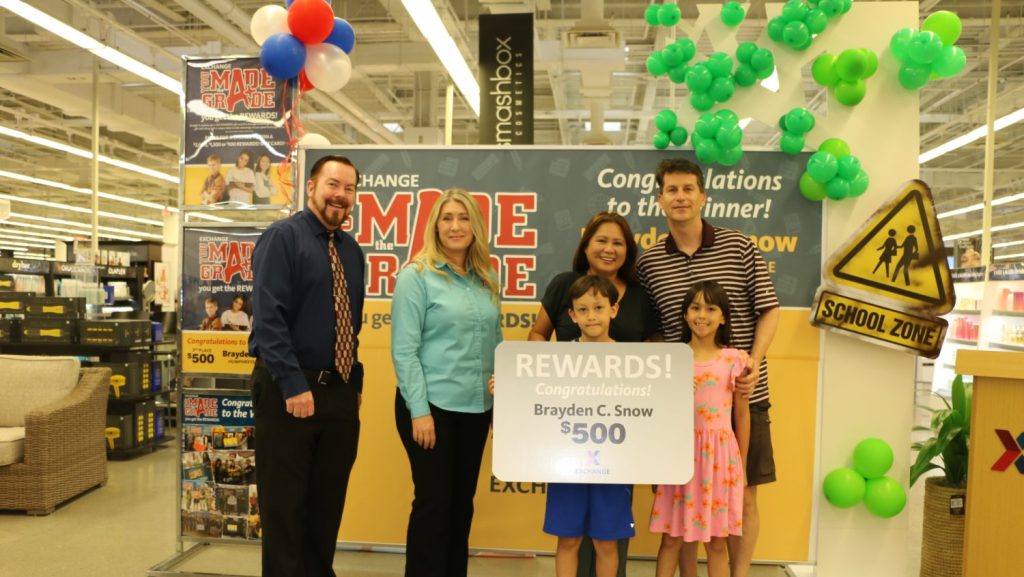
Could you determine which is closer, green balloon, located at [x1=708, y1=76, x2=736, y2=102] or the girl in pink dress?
the girl in pink dress

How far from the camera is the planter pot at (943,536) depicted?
3.38 meters

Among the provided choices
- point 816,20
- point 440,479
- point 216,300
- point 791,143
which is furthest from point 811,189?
point 216,300

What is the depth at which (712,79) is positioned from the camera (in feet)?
10.4

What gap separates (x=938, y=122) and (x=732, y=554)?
12.9 meters

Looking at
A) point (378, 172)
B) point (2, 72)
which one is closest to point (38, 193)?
point (2, 72)

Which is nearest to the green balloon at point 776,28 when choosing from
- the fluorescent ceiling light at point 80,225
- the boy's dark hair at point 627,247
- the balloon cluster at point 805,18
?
the balloon cluster at point 805,18

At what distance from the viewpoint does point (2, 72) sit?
947 centimetres

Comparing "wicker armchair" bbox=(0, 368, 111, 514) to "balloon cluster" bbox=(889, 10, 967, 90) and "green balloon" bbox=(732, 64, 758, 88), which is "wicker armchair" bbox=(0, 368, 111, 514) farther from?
"balloon cluster" bbox=(889, 10, 967, 90)

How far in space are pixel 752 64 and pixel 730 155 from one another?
0.40 metres

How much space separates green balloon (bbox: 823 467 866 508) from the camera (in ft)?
10.5

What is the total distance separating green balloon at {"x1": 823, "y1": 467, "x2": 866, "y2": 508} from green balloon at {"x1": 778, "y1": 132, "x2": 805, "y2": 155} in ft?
4.73

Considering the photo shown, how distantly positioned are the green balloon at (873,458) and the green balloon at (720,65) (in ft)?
2.30

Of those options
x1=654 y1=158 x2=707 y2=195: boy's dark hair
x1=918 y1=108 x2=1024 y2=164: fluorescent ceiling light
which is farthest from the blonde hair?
x1=918 y1=108 x2=1024 y2=164: fluorescent ceiling light

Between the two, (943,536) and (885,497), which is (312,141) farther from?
(943,536)
